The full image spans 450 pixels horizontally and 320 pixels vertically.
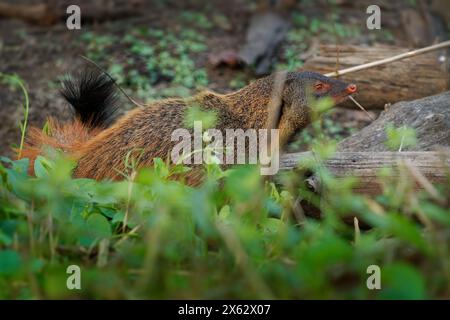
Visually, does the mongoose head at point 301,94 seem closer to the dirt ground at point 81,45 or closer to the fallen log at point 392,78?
the fallen log at point 392,78

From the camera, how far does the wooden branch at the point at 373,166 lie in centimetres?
320

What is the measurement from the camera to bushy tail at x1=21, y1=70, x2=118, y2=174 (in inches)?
165

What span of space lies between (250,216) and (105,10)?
19.2 feet

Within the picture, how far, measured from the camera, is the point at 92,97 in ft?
14.6

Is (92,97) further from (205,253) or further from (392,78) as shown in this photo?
(205,253)

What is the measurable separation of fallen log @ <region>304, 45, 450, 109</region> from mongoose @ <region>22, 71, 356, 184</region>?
3.46 feet

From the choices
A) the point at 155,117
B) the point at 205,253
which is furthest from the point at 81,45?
the point at 205,253

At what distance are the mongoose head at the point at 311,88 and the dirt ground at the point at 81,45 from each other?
1.91 metres

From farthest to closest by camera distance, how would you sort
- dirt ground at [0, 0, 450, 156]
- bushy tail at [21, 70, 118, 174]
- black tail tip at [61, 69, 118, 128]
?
dirt ground at [0, 0, 450, 156] < black tail tip at [61, 69, 118, 128] < bushy tail at [21, 70, 118, 174]

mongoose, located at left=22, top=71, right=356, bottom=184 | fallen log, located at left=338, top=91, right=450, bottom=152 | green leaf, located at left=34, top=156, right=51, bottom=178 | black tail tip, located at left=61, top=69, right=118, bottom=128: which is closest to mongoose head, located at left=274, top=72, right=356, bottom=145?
mongoose, located at left=22, top=71, right=356, bottom=184

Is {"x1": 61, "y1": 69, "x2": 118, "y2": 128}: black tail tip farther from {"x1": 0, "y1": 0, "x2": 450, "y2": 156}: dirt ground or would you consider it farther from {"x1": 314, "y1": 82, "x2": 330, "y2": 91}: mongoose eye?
{"x1": 0, "y1": 0, "x2": 450, "y2": 156}: dirt ground

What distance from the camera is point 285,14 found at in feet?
25.3

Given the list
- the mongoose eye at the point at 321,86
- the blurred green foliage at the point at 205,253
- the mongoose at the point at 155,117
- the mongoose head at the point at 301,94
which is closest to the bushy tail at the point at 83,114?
the mongoose at the point at 155,117
